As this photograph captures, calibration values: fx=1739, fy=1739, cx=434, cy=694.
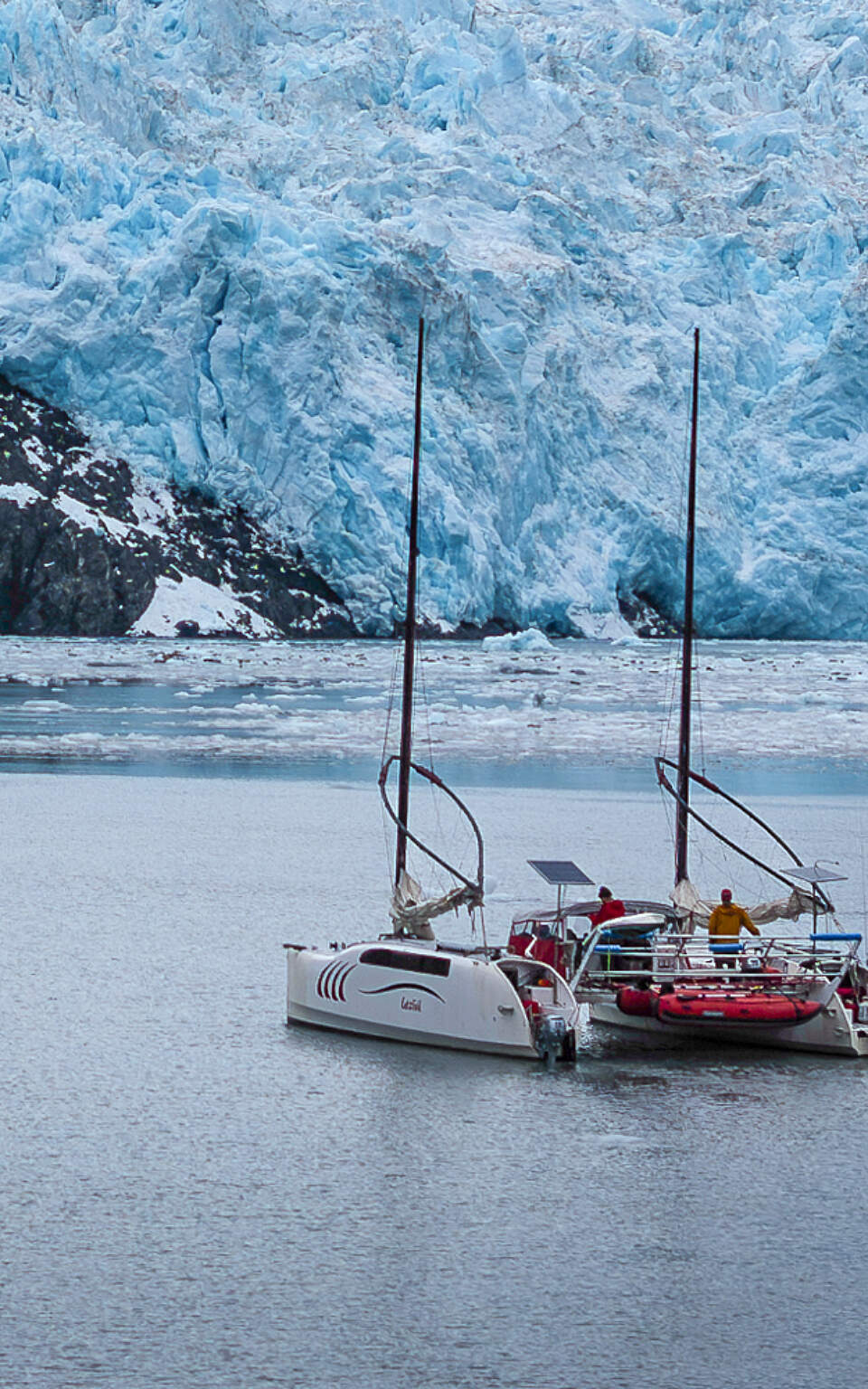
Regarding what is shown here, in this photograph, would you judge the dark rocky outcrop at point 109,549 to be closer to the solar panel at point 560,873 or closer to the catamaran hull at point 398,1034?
the solar panel at point 560,873

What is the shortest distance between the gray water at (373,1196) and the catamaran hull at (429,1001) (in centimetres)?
19

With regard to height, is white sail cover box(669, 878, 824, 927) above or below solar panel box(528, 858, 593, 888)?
below

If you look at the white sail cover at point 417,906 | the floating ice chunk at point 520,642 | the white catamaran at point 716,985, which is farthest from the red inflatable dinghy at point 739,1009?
the floating ice chunk at point 520,642

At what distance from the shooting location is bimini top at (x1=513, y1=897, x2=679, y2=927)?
1229 cm

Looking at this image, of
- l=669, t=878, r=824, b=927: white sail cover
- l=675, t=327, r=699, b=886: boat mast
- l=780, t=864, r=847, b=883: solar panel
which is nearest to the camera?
l=780, t=864, r=847, b=883: solar panel

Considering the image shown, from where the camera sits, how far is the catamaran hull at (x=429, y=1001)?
11031mm

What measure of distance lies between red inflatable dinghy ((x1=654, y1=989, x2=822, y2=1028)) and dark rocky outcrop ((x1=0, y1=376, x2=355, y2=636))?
52529 mm

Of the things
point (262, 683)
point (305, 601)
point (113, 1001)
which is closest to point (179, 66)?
point (305, 601)

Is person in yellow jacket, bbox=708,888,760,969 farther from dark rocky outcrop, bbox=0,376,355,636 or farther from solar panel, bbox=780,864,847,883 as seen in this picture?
dark rocky outcrop, bbox=0,376,355,636

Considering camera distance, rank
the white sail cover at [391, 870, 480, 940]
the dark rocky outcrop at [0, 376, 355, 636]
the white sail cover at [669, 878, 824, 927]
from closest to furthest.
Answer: the white sail cover at [391, 870, 480, 940] < the white sail cover at [669, 878, 824, 927] < the dark rocky outcrop at [0, 376, 355, 636]

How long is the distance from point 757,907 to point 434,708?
75.5 feet

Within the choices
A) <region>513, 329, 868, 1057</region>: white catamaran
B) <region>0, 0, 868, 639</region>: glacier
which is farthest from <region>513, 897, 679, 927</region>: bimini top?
<region>0, 0, 868, 639</region>: glacier

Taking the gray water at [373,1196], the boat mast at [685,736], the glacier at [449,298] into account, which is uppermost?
the glacier at [449,298]

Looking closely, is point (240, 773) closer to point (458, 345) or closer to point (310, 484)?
point (310, 484)
